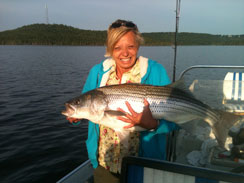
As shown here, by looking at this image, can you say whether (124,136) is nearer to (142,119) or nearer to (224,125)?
(142,119)

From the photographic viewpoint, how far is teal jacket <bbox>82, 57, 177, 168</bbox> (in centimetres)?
267

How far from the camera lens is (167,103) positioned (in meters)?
2.78

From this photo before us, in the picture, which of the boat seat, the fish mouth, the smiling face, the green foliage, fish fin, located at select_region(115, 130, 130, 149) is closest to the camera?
the boat seat

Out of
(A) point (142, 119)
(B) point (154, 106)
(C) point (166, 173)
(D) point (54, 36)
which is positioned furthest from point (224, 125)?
(D) point (54, 36)

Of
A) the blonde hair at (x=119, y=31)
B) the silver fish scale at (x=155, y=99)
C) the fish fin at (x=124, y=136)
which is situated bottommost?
the fish fin at (x=124, y=136)

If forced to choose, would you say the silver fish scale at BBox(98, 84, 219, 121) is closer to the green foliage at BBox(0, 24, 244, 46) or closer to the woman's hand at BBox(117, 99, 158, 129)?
the woman's hand at BBox(117, 99, 158, 129)

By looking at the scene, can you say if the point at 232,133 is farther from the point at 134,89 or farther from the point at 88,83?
the point at 88,83

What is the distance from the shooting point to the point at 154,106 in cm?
275

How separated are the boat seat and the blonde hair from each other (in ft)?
5.10

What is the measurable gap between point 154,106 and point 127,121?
0.43 meters

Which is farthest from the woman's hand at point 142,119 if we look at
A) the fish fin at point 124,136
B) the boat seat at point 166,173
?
the boat seat at point 166,173

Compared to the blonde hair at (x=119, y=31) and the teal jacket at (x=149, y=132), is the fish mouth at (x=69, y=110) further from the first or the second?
the blonde hair at (x=119, y=31)

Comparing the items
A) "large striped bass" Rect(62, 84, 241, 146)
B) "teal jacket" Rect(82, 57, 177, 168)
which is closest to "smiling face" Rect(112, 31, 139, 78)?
"teal jacket" Rect(82, 57, 177, 168)

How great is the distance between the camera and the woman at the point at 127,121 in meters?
2.68
